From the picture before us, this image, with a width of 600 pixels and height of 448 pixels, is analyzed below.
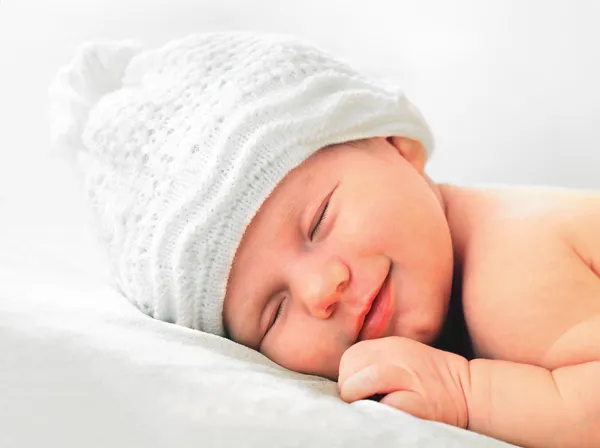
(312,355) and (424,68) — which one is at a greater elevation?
(424,68)

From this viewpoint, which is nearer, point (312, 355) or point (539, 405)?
point (539, 405)

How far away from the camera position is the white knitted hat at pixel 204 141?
0.84 metres

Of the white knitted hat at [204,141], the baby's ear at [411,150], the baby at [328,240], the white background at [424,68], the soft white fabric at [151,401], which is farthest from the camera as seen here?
the white background at [424,68]

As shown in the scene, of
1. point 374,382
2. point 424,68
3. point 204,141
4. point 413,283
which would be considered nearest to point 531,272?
point 413,283

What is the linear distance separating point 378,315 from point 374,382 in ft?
0.51

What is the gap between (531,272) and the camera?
0.79m

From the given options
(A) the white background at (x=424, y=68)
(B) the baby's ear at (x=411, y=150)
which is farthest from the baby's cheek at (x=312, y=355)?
(A) the white background at (x=424, y=68)

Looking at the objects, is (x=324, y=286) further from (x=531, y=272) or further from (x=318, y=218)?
(x=531, y=272)

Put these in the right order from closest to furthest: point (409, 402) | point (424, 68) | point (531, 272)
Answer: point (409, 402)
point (531, 272)
point (424, 68)

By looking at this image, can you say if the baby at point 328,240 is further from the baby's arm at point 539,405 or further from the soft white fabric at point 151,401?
the soft white fabric at point 151,401

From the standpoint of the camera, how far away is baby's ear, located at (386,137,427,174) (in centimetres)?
102

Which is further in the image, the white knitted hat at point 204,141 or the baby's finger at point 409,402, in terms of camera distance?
the white knitted hat at point 204,141

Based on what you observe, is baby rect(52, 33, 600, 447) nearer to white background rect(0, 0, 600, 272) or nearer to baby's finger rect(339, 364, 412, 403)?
baby's finger rect(339, 364, 412, 403)

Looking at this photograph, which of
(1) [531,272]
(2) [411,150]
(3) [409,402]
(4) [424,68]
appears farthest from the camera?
(4) [424,68]
